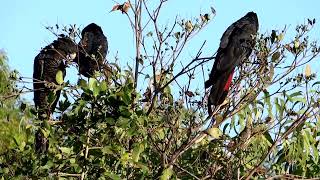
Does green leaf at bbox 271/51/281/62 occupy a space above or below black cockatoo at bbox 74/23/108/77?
below

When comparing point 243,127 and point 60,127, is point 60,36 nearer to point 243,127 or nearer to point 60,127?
point 60,127

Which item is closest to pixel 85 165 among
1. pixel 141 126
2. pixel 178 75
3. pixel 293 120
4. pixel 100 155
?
pixel 100 155

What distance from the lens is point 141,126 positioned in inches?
131

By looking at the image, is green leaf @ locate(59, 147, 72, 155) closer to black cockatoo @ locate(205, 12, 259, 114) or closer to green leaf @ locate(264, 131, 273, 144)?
black cockatoo @ locate(205, 12, 259, 114)

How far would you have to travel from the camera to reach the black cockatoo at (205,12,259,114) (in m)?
4.29

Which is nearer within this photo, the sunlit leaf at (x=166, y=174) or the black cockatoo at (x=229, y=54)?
the sunlit leaf at (x=166, y=174)

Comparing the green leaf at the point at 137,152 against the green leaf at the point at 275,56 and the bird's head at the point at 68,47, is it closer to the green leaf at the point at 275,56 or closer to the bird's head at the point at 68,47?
the green leaf at the point at 275,56

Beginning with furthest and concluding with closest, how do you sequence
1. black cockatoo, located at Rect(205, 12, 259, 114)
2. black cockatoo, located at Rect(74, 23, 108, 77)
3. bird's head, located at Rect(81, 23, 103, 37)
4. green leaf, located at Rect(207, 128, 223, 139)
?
1. bird's head, located at Rect(81, 23, 103, 37)
2. black cockatoo, located at Rect(74, 23, 108, 77)
3. black cockatoo, located at Rect(205, 12, 259, 114)
4. green leaf, located at Rect(207, 128, 223, 139)

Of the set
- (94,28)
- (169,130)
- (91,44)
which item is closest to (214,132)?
(169,130)

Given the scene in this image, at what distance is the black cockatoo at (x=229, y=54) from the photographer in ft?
14.1

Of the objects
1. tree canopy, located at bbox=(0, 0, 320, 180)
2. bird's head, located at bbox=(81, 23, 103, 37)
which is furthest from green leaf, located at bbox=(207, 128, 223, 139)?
bird's head, located at bbox=(81, 23, 103, 37)

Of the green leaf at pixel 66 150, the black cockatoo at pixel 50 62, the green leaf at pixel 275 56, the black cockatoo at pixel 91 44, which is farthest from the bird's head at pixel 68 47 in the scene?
the green leaf at pixel 275 56

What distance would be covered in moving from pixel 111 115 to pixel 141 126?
0.54 ft

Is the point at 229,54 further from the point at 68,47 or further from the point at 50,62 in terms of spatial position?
the point at 50,62
